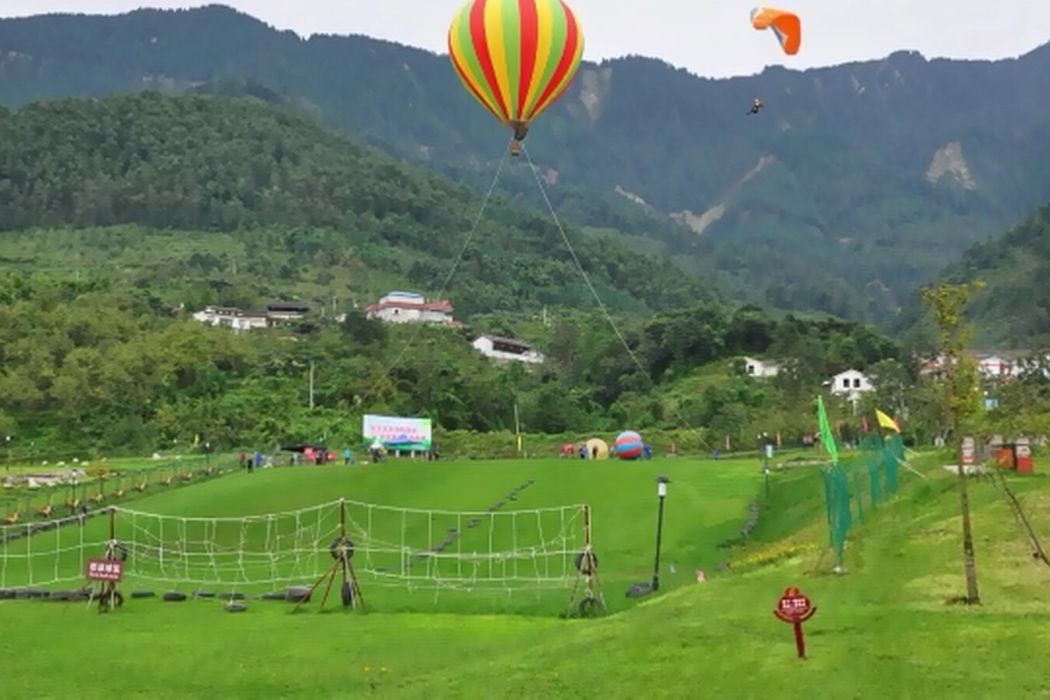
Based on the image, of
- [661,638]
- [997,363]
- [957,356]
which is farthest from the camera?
[997,363]

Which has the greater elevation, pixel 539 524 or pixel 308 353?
pixel 308 353

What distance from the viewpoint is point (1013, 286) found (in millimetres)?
126562

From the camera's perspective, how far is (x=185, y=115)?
160000 mm

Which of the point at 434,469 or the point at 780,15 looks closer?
the point at 780,15

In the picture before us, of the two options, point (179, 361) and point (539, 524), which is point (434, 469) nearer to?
point (539, 524)

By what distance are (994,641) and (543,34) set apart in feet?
59.2

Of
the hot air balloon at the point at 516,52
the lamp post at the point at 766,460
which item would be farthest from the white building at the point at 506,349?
the hot air balloon at the point at 516,52

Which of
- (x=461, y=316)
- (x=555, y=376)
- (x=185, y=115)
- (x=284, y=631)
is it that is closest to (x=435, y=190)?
(x=185, y=115)

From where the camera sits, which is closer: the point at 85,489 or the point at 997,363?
the point at 85,489

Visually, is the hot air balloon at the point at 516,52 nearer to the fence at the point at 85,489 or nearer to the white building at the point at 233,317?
the fence at the point at 85,489

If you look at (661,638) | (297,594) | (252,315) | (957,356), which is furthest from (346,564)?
(252,315)

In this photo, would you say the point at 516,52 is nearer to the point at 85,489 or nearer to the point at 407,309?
the point at 85,489

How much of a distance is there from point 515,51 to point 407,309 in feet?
288

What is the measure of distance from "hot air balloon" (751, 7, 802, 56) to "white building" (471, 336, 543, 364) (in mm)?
78070
